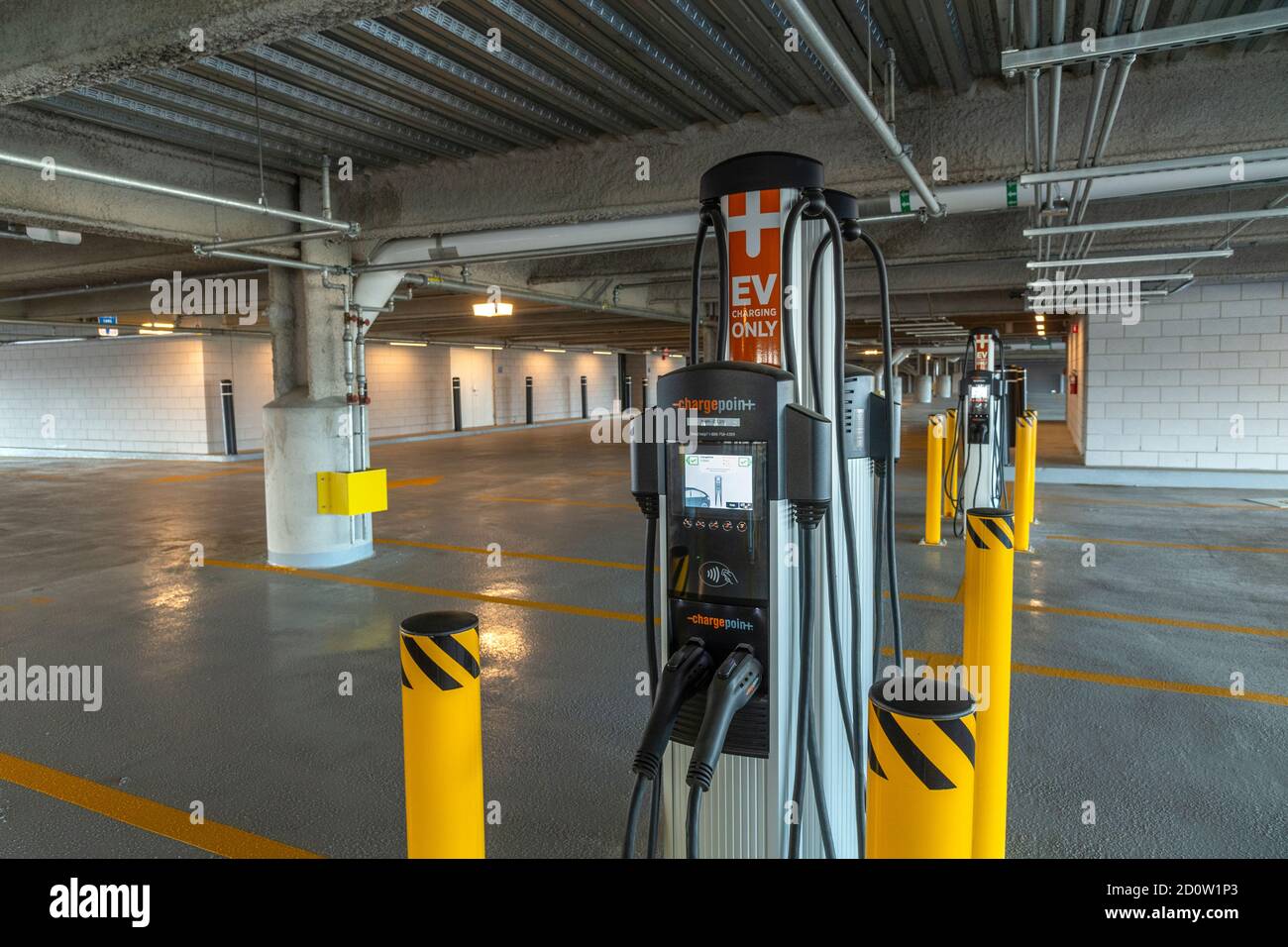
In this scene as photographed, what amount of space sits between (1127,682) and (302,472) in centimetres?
699

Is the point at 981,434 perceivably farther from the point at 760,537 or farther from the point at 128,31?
the point at 128,31

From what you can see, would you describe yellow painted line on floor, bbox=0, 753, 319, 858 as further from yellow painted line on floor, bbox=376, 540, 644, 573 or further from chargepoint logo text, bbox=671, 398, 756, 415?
yellow painted line on floor, bbox=376, 540, 644, 573

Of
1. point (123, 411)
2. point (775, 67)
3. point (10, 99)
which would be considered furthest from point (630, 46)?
point (123, 411)

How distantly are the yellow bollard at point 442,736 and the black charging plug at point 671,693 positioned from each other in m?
0.62

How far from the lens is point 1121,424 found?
13312mm

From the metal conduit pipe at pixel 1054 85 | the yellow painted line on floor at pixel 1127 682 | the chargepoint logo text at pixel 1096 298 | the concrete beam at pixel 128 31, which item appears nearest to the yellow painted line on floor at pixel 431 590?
the yellow painted line on floor at pixel 1127 682

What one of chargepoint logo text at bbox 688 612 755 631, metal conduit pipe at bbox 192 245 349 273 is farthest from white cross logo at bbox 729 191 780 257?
metal conduit pipe at bbox 192 245 349 273

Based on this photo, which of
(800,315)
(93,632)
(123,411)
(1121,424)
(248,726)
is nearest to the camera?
(800,315)

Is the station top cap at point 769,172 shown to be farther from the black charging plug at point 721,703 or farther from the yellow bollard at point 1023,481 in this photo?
the yellow bollard at point 1023,481

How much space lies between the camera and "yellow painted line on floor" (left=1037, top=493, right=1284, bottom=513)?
1062 centimetres

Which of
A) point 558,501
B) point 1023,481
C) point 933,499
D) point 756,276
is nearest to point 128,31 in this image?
point 756,276

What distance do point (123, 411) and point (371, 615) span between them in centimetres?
1764

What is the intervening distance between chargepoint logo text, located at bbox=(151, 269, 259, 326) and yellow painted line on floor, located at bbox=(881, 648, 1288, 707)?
9810 millimetres

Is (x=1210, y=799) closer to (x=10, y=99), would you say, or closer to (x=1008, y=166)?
(x=1008, y=166)
